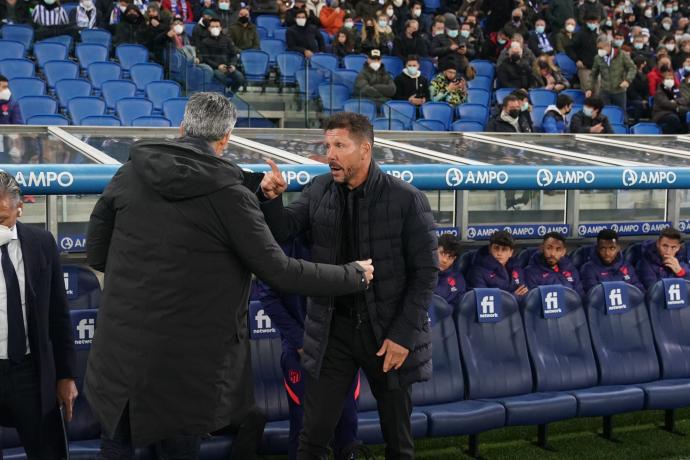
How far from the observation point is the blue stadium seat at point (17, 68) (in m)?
13.2

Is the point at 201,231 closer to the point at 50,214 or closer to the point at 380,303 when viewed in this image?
the point at 380,303

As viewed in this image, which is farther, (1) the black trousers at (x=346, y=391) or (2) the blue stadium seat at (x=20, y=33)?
(2) the blue stadium seat at (x=20, y=33)

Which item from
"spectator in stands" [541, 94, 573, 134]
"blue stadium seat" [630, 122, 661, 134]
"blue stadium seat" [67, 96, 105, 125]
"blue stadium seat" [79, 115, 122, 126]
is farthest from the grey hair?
"blue stadium seat" [630, 122, 661, 134]

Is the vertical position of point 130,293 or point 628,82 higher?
point 628,82

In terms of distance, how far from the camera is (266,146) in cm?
778

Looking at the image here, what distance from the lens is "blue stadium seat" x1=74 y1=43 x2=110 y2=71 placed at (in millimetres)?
14289

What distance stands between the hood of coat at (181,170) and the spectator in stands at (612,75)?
1439 centimetres

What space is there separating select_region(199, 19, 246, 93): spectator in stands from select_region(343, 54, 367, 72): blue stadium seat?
6.70ft

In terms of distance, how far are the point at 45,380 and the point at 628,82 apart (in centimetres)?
1456

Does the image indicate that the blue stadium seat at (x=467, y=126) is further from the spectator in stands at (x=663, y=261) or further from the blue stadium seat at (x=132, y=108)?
the spectator in stands at (x=663, y=261)

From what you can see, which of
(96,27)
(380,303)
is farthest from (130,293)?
(96,27)

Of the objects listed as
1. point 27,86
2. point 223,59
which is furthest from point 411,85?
point 27,86

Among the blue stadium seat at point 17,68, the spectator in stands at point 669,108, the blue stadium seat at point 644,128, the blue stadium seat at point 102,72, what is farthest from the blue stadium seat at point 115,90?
the spectator in stands at point 669,108

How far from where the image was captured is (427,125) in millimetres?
→ 14188
